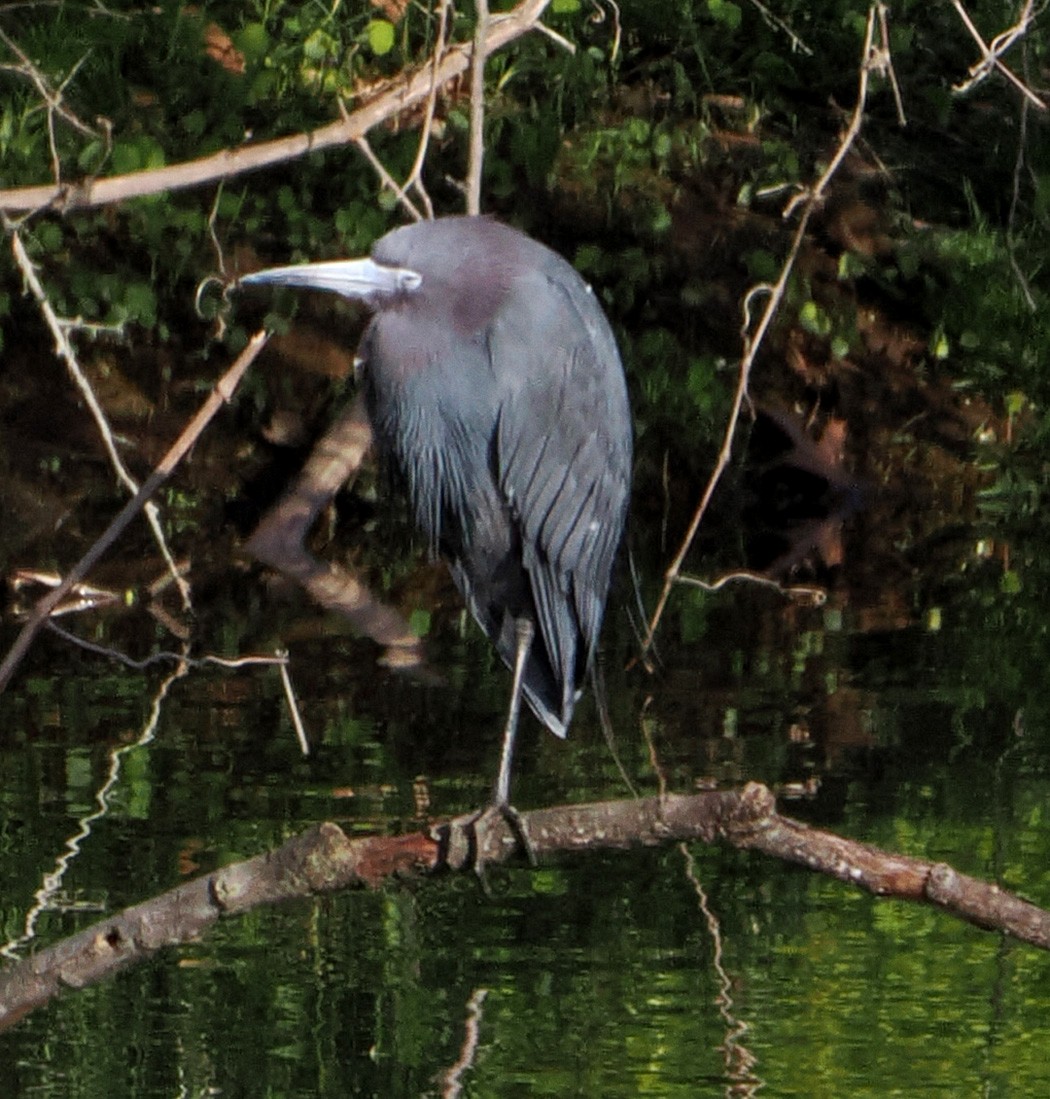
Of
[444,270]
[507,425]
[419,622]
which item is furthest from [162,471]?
[419,622]

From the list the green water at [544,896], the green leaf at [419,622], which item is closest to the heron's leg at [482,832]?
the green water at [544,896]

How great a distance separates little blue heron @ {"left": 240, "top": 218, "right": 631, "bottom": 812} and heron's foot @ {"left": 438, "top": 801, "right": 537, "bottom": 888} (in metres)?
0.25

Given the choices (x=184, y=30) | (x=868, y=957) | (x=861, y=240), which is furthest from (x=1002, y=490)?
(x=868, y=957)

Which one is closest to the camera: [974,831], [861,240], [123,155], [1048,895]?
[1048,895]

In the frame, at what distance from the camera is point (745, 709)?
552 centimetres

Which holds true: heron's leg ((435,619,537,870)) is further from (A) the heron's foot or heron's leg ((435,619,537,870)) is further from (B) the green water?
(B) the green water

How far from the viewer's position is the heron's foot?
2.95 meters

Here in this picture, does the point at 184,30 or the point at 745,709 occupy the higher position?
the point at 184,30

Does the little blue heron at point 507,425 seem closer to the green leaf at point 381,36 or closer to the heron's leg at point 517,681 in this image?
the heron's leg at point 517,681

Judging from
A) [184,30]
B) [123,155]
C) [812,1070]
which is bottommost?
[812,1070]

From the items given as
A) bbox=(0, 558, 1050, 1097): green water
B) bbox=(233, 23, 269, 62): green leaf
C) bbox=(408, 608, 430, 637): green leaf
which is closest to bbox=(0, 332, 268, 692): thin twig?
bbox=(0, 558, 1050, 1097): green water

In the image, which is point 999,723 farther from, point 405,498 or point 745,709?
point 405,498

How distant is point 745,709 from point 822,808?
750mm

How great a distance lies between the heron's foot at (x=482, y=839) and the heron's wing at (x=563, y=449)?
663mm
